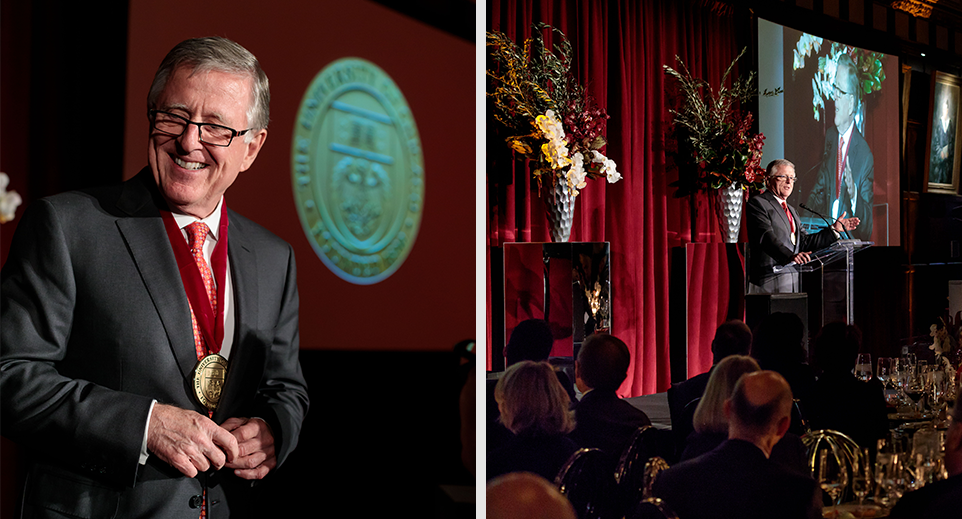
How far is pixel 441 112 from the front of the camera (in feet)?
7.14

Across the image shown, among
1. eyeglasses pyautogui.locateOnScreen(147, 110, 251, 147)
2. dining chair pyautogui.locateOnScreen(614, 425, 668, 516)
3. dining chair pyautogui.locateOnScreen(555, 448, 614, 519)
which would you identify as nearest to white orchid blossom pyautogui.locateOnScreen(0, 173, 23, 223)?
eyeglasses pyautogui.locateOnScreen(147, 110, 251, 147)

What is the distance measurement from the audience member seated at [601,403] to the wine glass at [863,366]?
2.42ft

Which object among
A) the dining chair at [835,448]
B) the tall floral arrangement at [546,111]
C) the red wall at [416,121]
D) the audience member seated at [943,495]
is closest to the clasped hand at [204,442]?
the red wall at [416,121]

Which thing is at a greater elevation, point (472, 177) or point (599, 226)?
point (472, 177)

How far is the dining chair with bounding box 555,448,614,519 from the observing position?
2.28 meters

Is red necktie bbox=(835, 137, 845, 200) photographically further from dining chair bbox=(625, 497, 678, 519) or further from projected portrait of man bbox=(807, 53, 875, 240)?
A: dining chair bbox=(625, 497, 678, 519)

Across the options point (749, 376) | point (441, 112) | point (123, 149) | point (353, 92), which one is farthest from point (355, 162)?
point (749, 376)

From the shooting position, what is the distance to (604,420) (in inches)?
91.0

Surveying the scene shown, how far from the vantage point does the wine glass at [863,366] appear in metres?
2.27

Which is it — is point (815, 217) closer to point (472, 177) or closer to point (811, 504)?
point (811, 504)

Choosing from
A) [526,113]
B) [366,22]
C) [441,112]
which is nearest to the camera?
[366,22]

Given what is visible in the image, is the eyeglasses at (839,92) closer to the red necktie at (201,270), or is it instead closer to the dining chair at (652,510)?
the dining chair at (652,510)

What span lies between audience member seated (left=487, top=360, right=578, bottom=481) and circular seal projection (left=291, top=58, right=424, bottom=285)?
63 cm

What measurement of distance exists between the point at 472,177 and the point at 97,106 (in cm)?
110
